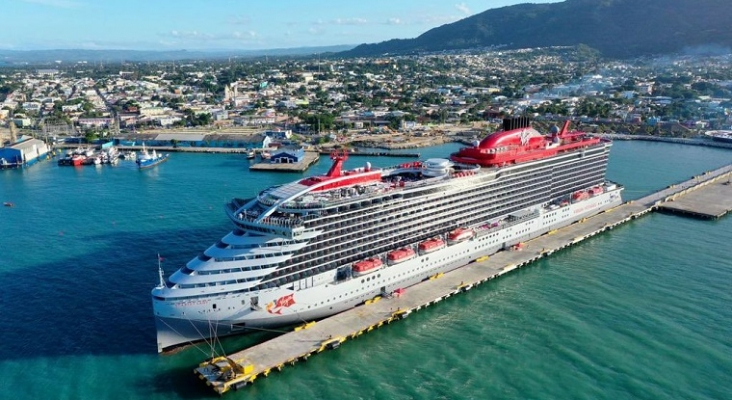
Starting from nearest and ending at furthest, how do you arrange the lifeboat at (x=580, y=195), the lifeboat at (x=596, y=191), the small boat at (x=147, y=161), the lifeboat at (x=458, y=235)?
the lifeboat at (x=458, y=235) → the lifeboat at (x=580, y=195) → the lifeboat at (x=596, y=191) → the small boat at (x=147, y=161)

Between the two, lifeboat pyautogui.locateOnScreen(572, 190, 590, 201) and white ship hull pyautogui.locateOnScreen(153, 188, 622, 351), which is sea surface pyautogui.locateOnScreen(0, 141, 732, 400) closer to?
white ship hull pyautogui.locateOnScreen(153, 188, 622, 351)

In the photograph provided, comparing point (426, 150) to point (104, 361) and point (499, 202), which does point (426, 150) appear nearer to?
point (499, 202)

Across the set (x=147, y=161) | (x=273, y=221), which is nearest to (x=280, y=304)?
(x=273, y=221)

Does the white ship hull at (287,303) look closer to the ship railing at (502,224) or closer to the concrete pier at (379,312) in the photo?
the concrete pier at (379,312)

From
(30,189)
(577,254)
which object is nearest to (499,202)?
(577,254)

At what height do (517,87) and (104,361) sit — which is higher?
(517,87)

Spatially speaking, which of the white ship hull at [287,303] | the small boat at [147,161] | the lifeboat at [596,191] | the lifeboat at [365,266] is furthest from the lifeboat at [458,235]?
the small boat at [147,161]

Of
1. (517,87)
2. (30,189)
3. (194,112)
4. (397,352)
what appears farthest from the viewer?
(517,87)
